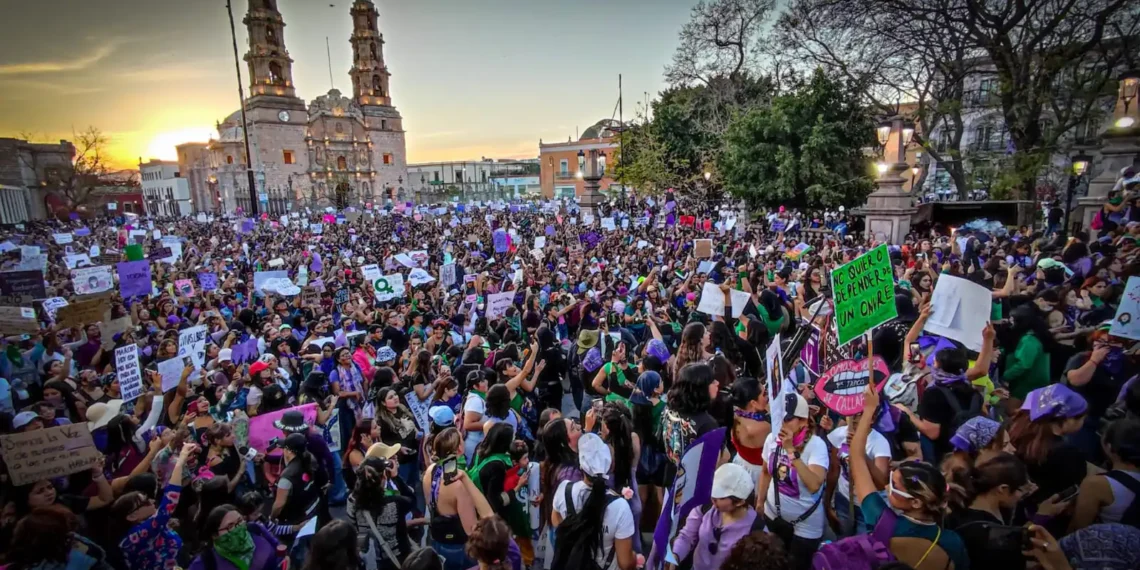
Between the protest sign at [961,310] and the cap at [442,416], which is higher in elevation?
the protest sign at [961,310]

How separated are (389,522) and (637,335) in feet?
15.9

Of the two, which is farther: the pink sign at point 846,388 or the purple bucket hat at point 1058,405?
the pink sign at point 846,388

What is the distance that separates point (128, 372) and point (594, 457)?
5853mm

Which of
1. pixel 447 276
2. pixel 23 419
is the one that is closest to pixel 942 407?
pixel 23 419

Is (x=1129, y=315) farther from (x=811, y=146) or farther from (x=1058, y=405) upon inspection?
(x=811, y=146)

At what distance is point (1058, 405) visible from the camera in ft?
9.87

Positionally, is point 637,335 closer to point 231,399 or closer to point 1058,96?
point 231,399

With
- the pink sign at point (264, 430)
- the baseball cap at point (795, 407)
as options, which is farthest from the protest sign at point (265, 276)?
the baseball cap at point (795, 407)

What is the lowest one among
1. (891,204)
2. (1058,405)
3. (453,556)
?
(453,556)

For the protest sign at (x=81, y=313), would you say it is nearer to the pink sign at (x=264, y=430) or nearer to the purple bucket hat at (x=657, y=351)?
the pink sign at (x=264, y=430)

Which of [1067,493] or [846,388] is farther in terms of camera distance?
[846,388]

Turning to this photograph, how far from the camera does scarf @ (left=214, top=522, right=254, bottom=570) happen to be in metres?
3.03

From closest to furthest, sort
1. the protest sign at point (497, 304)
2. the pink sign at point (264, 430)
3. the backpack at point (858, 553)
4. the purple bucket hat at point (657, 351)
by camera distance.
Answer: the backpack at point (858, 553) → the pink sign at point (264, 430) → the purple bucket hat at point (657, 351) → the protest sign at point (497, 304)

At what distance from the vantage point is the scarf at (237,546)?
3.03 m
